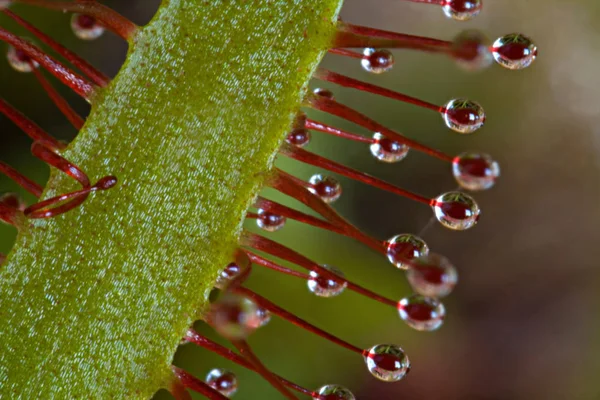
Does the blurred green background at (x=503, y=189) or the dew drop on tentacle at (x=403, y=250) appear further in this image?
the blurred green background at (x=503, y=189)

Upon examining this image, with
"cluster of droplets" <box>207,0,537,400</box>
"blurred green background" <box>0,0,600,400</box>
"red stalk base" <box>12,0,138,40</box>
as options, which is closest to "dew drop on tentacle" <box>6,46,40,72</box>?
"red stalk base" <box>12,0,138,40</box>

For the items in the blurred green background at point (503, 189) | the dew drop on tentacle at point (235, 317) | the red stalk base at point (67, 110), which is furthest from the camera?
the blurred green background at point (503, 189)

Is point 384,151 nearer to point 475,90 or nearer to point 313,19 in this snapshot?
point 313,19

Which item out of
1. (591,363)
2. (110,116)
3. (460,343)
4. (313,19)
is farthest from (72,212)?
(591,363)

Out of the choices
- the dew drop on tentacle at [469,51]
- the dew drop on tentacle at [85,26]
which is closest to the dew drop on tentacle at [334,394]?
the dew drop on tentacle at [469,51]

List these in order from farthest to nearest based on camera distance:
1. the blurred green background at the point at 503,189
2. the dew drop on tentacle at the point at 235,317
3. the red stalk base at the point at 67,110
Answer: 1. the blurred green background at the point at 503,189
2. the red stalk base at the point at 67,110
3. the dew drop on tentacle at the point at 235,317

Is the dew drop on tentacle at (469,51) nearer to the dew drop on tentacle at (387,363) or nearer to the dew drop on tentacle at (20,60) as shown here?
the dew drop on tentacle at (387,363)
